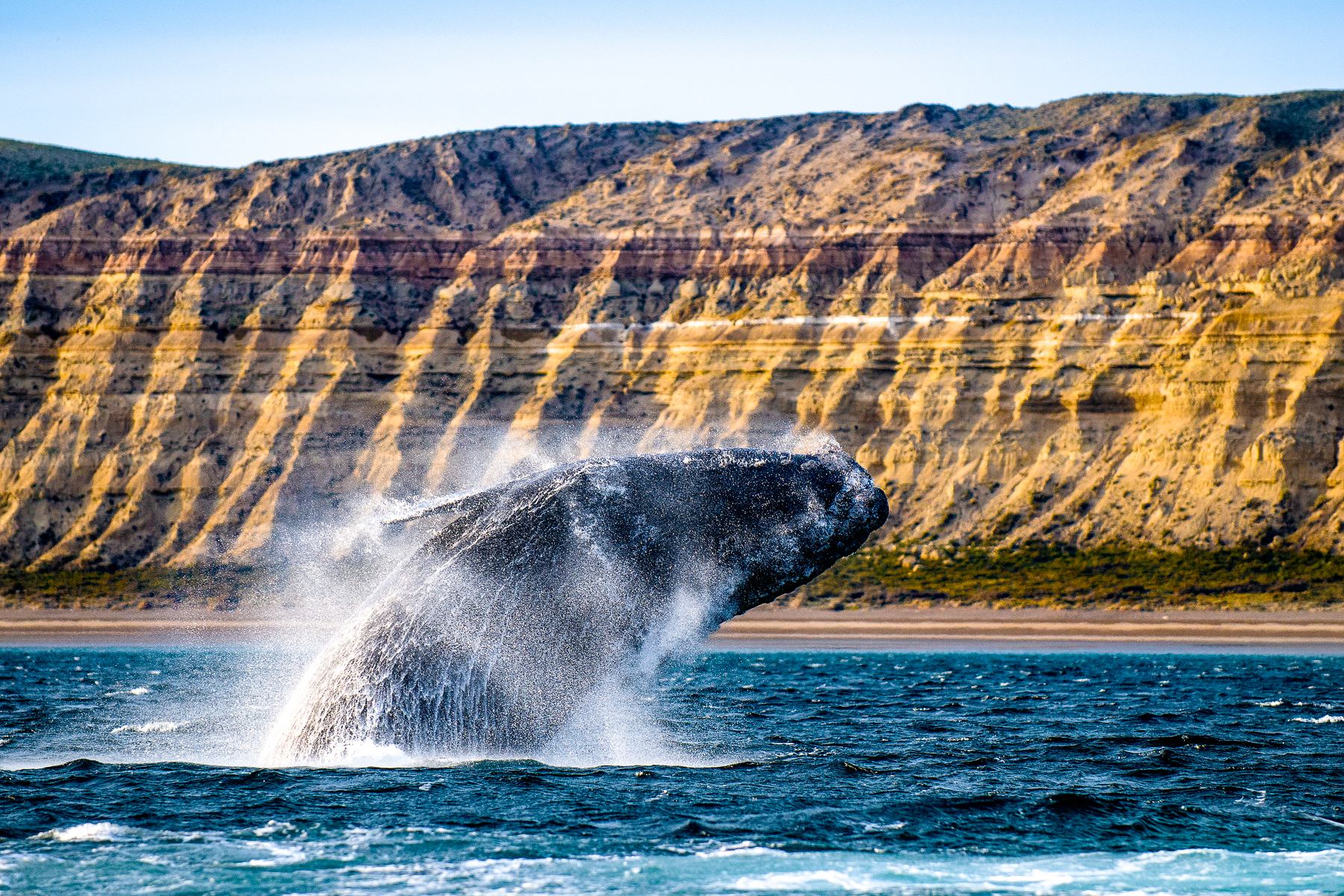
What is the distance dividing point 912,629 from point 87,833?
59264mm

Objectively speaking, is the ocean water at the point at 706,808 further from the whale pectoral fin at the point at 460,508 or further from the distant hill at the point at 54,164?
the distant hill at the point at 54,164

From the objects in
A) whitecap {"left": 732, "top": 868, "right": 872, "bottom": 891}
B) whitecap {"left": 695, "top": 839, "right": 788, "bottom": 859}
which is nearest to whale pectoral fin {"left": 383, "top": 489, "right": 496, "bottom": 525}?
whitecap {"left": 695, "top": 839, "right": 788, "bottom": 859}

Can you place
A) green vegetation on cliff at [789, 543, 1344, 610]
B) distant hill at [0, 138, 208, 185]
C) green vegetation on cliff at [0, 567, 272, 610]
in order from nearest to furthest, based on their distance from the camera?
1. green vegetation on cliff at [789, 543, 1344, 610]
2. green vegetation on cliff at [0, 567, 272, 610]
3. distant hill at [0, 138, 208, 185]

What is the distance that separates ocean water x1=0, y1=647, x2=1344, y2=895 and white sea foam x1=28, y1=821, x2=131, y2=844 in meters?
0.06

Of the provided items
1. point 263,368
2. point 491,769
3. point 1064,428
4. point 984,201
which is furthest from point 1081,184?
point 491,769

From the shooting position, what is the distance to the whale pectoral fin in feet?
62.6

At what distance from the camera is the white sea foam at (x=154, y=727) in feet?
104

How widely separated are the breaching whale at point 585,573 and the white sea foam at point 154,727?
41.4ft

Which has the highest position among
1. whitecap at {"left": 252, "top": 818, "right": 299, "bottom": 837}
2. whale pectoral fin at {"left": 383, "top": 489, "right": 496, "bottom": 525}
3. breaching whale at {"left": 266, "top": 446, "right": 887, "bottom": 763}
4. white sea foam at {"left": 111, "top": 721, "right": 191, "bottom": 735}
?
whale pectoral fin at {"left": 383, "top": 489, "right": 496, "bottom": 525}

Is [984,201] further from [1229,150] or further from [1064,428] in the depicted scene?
[1064,428]

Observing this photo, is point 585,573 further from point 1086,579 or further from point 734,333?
point 734,333

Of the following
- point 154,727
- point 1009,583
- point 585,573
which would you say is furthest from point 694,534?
point 1009,583

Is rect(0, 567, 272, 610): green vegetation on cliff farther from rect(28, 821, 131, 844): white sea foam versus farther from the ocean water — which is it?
rect(28, 821, 131, 844): white sea foam

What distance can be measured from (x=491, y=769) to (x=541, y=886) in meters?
5.00
